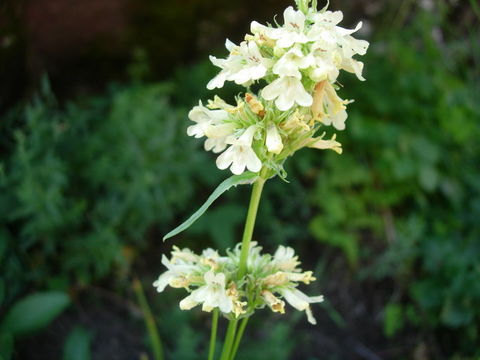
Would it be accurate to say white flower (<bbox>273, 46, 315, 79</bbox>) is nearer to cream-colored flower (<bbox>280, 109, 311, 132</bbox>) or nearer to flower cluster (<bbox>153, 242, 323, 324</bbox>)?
cream-colored flower (<bbox>280, 109, 311, 132</bbox>)

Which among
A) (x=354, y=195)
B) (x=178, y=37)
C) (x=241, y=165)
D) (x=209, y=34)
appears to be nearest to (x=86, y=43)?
(x=178, y=37)

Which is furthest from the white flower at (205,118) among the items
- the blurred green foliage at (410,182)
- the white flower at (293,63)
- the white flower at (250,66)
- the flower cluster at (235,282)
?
the blurred green foliage at (410,182)

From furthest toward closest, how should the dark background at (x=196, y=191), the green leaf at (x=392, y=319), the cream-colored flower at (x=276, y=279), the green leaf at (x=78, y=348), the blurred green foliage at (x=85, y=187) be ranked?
the green leaf at (x=392, y=319) → the dark background at (x=196, y=191) → the blurred green foliage at (x=85, y=187) → the green leaf at (x=78, y=348) → the cream-colored flower at (x=276, y=279)

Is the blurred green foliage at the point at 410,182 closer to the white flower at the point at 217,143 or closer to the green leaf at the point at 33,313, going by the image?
the green leaf at the point at 33,313

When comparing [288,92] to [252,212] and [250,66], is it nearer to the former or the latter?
[250,66]

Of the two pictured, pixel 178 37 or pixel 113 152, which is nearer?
pixel 113 152

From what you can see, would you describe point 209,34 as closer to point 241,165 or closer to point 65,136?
point 65,136
